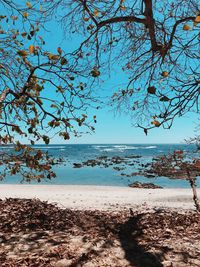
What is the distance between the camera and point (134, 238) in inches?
280

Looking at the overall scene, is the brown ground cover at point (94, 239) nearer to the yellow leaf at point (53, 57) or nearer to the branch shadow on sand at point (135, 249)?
the branch shadow on sand at point (135, 249)

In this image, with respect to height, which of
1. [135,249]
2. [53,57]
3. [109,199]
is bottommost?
[109,199]

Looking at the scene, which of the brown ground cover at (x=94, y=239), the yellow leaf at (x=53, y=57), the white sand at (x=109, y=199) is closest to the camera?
the yellow leaf at (x=53, y=57)

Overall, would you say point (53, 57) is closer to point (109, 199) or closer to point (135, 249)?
point (135, 249)

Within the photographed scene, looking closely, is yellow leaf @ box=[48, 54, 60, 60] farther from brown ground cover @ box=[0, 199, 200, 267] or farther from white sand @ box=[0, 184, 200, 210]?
white sand @ box=[0, 184, 200, 210]

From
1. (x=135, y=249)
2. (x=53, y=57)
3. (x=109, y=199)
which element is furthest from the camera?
(x=109, y=199)

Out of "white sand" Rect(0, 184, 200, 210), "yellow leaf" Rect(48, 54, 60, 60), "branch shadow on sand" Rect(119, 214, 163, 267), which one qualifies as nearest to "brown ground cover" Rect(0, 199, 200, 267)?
"branch shadow on sand" Rect(119, 214, 163, 267)

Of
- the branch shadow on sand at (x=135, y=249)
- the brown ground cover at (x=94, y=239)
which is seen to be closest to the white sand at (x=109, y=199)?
the brown ground cover at (x=94, y=239)

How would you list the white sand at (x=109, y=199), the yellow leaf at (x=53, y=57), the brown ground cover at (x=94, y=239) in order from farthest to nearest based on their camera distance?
the white sand at (x=109, y=199)
the brown ground cover at (x=94, y=239)
the yellow leaf at (x=53, y=57)

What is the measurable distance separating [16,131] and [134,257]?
314 cm

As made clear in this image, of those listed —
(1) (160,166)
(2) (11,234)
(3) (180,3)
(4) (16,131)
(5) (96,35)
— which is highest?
(3) (180,3)

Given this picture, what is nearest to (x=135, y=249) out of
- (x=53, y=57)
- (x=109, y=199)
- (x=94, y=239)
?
(x=94, y=239)

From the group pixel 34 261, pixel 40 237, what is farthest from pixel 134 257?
pixel 40 237

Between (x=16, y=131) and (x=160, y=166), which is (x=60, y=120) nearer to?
(x=16, y=131)
